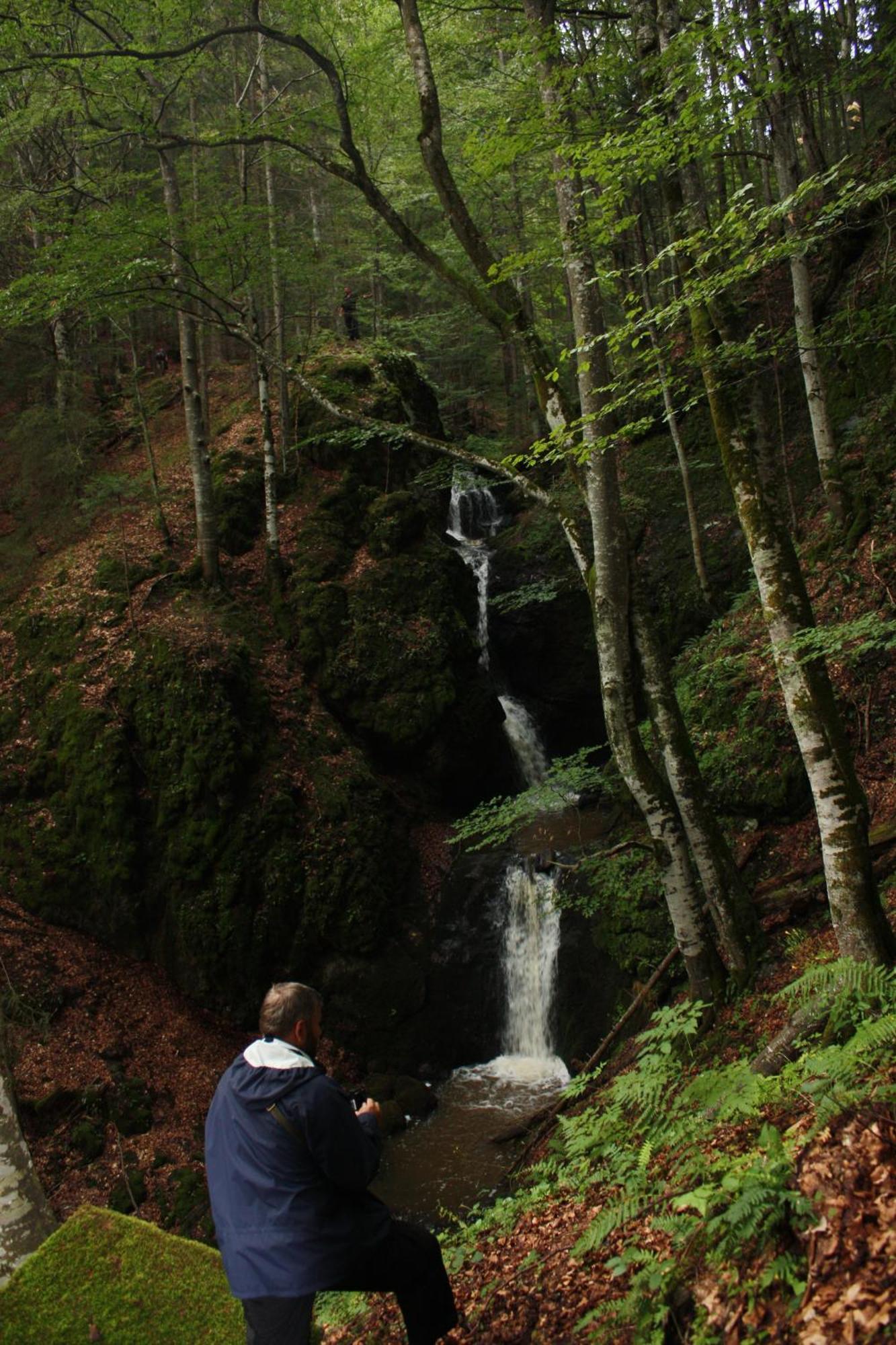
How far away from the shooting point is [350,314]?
62.3ft

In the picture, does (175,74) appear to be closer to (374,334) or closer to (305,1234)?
(374,334)

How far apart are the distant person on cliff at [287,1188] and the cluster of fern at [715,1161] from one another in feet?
3.09

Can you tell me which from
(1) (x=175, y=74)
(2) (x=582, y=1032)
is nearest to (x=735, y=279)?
(2) (x=582, y=1032)

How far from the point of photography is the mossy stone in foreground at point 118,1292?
3.26 m

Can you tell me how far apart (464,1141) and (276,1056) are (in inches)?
319

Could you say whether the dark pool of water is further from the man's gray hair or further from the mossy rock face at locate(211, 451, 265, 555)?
the mossy rock face at locate(211, 451, 265, 555)

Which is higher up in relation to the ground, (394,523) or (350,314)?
(350,314)

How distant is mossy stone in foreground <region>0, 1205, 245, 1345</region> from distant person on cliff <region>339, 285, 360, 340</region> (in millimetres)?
18989

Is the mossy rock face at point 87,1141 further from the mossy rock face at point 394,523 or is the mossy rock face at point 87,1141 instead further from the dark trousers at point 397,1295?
the mossy rock face at point 394,523

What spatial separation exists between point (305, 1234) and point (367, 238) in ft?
71.3

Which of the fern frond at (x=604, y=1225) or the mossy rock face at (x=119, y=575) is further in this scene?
the mossy rock face at (x=119, y=575)

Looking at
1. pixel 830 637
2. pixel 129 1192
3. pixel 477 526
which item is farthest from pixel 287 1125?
pixel 477 526

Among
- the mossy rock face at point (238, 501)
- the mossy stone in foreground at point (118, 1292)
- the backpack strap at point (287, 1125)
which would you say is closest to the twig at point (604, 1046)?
the mossy stone in foreground at point (118, 1292)

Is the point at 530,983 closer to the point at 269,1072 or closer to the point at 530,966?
the point at 530,966
